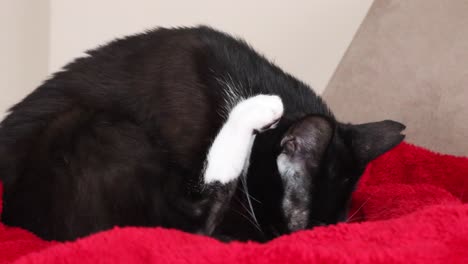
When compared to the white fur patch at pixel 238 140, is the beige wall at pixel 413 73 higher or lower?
higher

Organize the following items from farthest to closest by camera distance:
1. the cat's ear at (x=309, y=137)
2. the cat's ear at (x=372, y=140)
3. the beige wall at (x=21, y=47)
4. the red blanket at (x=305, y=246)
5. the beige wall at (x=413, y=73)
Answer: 1. the beige wall at (x=21, y=47)
2. the beige wall at (x=413, y=73)
3. the cat's ear at (x=372, y=140)
4. the cat's ear at (x=309, y=137)
5. the red blanket at (x=305, y=246)

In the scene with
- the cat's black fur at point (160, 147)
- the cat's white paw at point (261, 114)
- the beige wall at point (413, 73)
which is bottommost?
the cat's black fur at point (160, 147)

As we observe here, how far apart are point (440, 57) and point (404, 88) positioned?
0.12 meters

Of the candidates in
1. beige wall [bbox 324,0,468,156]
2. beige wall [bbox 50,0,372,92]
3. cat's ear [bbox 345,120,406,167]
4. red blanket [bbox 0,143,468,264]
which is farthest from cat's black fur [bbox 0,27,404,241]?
beige wall [bbox 50,0,372,92]

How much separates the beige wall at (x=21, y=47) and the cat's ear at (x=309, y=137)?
3.62ft

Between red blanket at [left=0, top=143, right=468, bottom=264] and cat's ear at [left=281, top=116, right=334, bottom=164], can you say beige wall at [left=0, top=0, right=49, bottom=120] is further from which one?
cat's ear at [left=281, top=116, right=334, bottom=164]

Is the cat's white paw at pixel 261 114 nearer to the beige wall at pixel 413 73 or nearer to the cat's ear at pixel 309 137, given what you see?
the cat's ear at pixel 309 137

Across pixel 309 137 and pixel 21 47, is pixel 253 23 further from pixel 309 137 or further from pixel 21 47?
pixel 309 137

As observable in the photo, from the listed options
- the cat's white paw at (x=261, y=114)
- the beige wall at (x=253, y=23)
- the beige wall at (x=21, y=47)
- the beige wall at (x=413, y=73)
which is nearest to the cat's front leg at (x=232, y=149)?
the cat's white paw at (x=261, y=114)

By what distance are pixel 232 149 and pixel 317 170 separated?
17cm

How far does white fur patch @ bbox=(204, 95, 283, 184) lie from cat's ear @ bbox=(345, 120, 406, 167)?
0.60 feet

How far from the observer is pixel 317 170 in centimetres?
102

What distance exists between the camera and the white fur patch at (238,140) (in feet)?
3.40

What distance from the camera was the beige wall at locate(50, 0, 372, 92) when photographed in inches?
69.1
